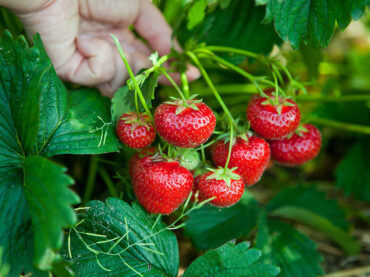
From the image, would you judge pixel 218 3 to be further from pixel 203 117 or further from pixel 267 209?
pixel 267 209

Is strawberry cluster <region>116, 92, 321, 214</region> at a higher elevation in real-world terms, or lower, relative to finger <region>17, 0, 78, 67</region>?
lower

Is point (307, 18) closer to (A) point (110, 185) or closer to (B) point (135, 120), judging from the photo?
(B) point (135, 120)

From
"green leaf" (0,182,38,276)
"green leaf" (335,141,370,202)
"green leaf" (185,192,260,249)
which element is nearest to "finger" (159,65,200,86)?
"green leaf" (185,192,260,249)

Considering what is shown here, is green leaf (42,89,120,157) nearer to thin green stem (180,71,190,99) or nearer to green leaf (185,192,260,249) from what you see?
thin green stem (180,71,190,99)

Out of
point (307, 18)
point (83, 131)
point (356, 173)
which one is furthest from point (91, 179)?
point (356, 173)

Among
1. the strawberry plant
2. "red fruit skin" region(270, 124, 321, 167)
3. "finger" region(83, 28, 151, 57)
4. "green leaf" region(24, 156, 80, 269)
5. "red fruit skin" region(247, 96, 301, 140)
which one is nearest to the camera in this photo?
"green leaf" region(24, 156, 80, 269)

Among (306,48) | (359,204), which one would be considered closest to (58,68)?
(306,48)
